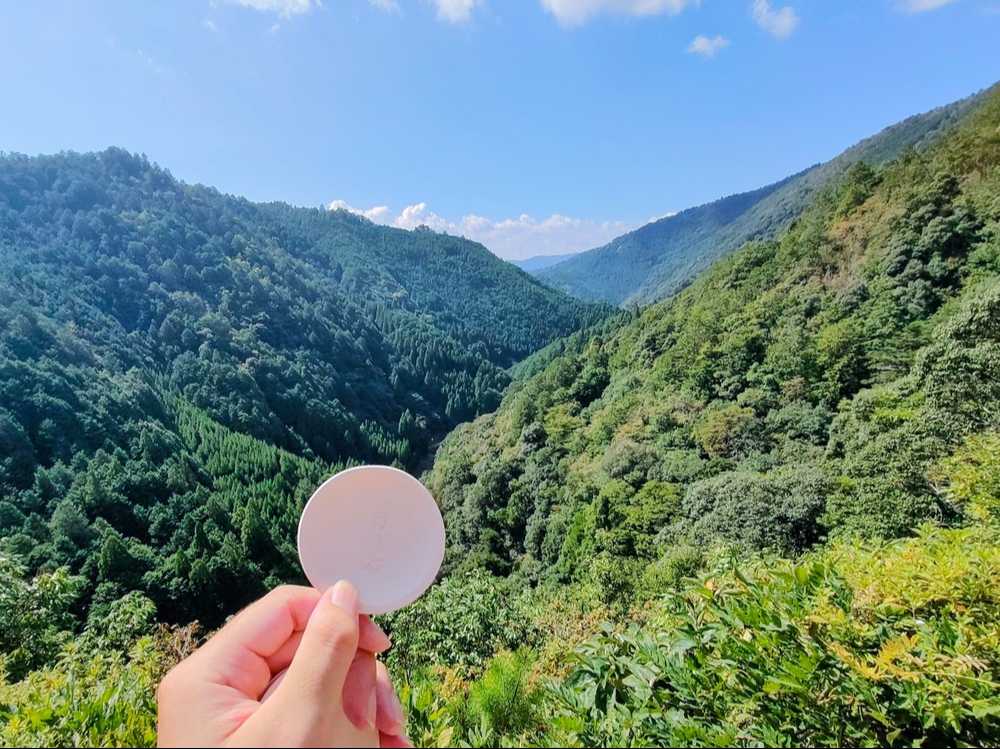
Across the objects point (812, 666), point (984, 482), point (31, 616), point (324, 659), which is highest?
point (324, 659)

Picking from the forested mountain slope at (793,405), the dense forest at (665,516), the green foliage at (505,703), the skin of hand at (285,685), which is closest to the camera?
the skin of hand at (285,685)

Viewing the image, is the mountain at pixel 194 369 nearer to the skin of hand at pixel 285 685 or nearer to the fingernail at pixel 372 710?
the skin of hand at pixel 285 685

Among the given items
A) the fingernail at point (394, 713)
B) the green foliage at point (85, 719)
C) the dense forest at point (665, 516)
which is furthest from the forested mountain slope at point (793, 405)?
the green foliage at point (85, 719)

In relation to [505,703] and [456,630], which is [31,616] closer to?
[456,630]

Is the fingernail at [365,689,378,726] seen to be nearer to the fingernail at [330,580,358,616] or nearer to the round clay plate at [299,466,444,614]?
the fingernail at [330,580,358,616]

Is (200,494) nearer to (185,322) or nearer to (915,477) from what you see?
(185,322)

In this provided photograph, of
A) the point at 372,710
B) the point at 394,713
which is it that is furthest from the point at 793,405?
the point at 372,710

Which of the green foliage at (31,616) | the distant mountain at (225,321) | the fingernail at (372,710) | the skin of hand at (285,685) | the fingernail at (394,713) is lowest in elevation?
the green foliage at (31,616)
